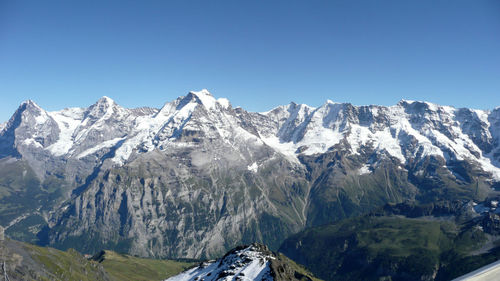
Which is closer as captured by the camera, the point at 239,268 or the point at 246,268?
the point at 246,268

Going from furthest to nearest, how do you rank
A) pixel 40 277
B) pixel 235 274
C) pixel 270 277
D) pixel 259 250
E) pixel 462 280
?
pixel 40 277 → pixel 259 250 → pixel 235 274 → pixel 270 277 → pixel 462 280

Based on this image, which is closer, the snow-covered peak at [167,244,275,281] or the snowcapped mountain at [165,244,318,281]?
the snowcapped mountain at [165,244,318,281]

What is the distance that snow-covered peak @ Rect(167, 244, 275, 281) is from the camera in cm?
10612

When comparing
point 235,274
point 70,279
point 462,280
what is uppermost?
point 462,280

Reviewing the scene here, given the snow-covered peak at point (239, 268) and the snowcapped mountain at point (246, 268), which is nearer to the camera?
the snowcapped mountain at point (246, 268)

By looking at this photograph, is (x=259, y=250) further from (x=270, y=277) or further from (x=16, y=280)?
(x=16, y=280)

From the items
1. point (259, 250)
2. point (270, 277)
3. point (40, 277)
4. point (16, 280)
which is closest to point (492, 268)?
point (270, 277)

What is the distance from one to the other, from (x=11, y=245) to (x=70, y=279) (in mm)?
42249

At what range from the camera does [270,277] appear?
99312mm

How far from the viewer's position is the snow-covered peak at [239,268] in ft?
348

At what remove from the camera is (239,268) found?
11475 cm

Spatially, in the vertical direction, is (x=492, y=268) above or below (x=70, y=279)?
above

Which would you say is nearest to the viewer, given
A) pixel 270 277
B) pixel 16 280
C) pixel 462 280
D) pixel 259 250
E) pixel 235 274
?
pixel 462 280

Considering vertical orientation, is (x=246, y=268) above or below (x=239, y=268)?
above
